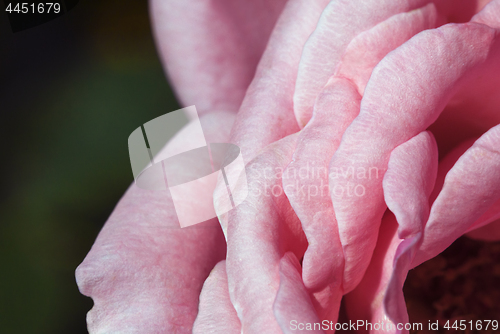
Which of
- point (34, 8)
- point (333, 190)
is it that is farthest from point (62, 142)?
point (333, 190)

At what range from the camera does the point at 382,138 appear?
18cm

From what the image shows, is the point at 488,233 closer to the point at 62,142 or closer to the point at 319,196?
the point at 319,196

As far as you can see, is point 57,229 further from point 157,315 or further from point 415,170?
point 415,170

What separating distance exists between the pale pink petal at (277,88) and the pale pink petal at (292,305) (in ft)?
0.21

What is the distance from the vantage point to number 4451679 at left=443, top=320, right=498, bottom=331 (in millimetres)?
243

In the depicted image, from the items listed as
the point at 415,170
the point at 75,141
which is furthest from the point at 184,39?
the point at 415,170

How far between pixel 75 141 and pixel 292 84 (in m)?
0.14

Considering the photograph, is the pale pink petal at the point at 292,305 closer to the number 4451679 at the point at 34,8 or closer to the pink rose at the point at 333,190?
the pink rose at the point at 333,190

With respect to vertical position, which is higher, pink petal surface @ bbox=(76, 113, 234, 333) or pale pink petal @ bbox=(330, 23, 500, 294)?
pale pink petal @ bbox=(330, 23, 500, 294)

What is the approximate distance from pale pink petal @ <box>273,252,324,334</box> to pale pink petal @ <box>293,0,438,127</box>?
9cm

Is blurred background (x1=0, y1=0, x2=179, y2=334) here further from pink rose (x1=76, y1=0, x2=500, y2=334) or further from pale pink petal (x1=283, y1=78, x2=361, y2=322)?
pale pink petal (x1=283, y1=78, x2=361, y2=322)

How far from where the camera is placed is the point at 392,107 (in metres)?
0.18

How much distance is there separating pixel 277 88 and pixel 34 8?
0.15m

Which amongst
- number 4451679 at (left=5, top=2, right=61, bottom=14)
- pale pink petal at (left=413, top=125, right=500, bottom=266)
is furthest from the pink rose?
number 4451679 at (left=5, top=2, right=61, bottom=14)
